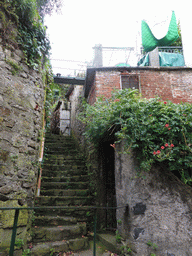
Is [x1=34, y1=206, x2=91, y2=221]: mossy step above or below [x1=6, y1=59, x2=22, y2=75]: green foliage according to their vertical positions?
below

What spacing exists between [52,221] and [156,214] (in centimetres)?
231

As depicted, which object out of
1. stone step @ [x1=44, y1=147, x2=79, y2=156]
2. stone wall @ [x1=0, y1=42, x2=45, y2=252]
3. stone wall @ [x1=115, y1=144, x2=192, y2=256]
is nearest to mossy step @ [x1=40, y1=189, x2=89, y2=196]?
stone wall @ [x1=0, y1=42, x2=45, y2=252]

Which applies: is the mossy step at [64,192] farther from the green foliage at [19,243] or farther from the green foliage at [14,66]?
the green foliage at [14,66]

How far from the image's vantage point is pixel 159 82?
6031 millimetres

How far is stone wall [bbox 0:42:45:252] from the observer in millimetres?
2812

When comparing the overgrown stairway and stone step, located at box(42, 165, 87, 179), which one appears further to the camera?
stone step, located at box(42, 165, 87, 179)

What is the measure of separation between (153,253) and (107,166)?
277 cm

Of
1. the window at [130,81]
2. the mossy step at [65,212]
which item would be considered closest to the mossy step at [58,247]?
the mossy step at [65,212]

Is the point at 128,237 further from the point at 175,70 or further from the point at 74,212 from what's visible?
the point at 175,70

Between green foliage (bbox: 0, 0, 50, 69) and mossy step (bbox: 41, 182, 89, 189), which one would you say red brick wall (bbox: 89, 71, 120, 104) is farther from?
mossy step (bbox: 41, 182, 89, 189)

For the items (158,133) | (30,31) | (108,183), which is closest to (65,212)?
(108,183)

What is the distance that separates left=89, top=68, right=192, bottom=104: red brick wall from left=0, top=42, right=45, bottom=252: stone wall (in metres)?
2.63

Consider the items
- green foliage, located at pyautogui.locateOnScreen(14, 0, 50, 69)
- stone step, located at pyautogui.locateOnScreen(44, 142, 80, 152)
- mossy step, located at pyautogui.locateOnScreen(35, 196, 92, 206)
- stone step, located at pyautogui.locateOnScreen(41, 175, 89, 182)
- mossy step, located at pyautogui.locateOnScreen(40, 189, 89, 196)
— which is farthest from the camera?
stone step, located at pyautogui.locateOnScreen(44, 142, 80, 152)

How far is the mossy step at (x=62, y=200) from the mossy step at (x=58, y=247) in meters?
1.05
